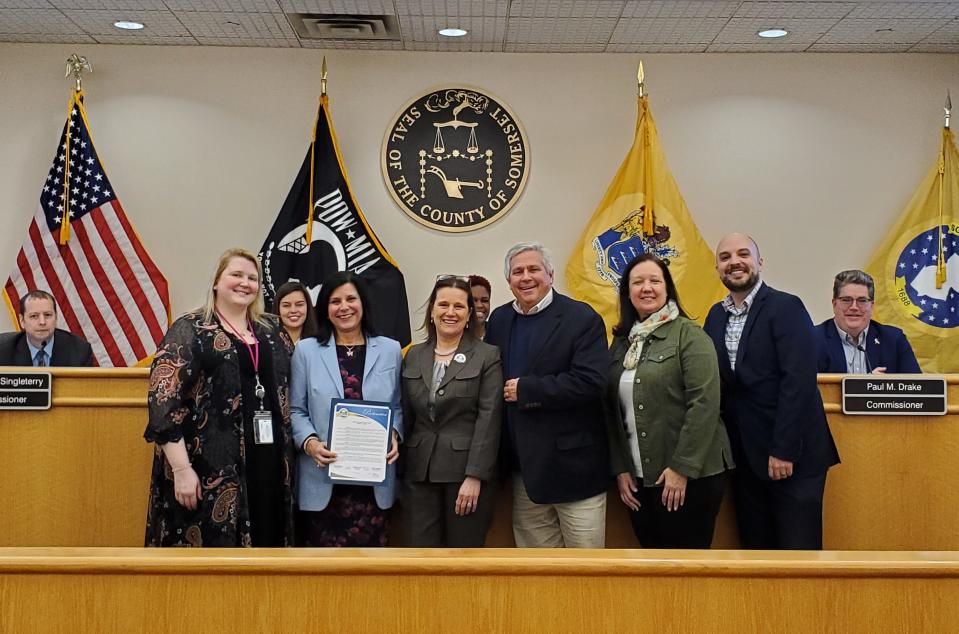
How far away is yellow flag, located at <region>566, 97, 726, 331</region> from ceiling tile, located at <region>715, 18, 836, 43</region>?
597 millimetres

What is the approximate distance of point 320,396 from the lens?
265cm

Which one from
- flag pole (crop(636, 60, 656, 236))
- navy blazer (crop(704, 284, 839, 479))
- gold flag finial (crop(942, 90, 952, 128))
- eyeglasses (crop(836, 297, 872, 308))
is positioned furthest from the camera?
gold flag finial (crop(942, 90, 952, 128))

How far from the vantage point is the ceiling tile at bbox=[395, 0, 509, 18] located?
451 centimetres

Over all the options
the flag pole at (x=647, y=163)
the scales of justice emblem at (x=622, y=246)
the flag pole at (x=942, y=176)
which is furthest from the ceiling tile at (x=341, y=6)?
the flag pole at (x=942, y=176)

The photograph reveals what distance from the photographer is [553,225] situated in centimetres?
530

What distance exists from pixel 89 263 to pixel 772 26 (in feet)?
13.3

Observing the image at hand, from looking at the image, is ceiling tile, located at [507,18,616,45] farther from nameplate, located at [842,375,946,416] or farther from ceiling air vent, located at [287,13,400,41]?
nameplate, located at [842,375,946,416]

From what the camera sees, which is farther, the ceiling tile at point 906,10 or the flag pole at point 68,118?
the flag pole at point 68,118

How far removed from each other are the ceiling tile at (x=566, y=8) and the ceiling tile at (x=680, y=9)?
0.08 meters

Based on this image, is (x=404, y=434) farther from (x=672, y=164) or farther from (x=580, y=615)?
(x=672, y=164)

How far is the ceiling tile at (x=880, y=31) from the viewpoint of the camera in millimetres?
4785

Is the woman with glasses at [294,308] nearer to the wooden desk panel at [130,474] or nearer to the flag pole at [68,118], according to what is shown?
the wooden desk panel at [130,474]

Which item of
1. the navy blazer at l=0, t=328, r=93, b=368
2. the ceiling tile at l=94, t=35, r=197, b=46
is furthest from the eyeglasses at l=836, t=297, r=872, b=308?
the ceiling tile at l=94, t=35, r=197, b=46

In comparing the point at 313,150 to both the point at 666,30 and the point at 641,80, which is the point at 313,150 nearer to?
the point at 641,80
